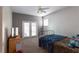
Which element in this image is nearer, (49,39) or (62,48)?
(62,48)

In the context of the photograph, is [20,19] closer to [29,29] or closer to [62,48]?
[29,29]

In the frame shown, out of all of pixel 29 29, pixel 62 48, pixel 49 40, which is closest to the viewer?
pixel 62 48

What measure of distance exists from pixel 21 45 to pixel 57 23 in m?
0.81

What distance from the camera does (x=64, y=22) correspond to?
5.05 feet

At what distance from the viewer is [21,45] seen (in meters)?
1.49

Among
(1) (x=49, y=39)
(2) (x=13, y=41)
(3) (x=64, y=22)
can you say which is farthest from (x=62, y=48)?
(2) (x=13, y=41)

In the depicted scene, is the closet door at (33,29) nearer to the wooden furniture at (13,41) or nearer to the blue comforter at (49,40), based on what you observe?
the blue comforter at (49,40)

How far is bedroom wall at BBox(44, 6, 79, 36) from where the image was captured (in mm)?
1428

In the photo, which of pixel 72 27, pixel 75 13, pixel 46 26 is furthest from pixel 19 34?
pixel 75 13

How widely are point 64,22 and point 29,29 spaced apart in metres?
0.68

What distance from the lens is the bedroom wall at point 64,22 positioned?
1428 millimetres

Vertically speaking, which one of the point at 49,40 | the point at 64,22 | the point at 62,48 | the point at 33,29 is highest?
the point at 64,22

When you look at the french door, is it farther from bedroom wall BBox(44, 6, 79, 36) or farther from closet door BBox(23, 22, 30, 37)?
bedroom wall BBox(44, 6, 79, 36)
